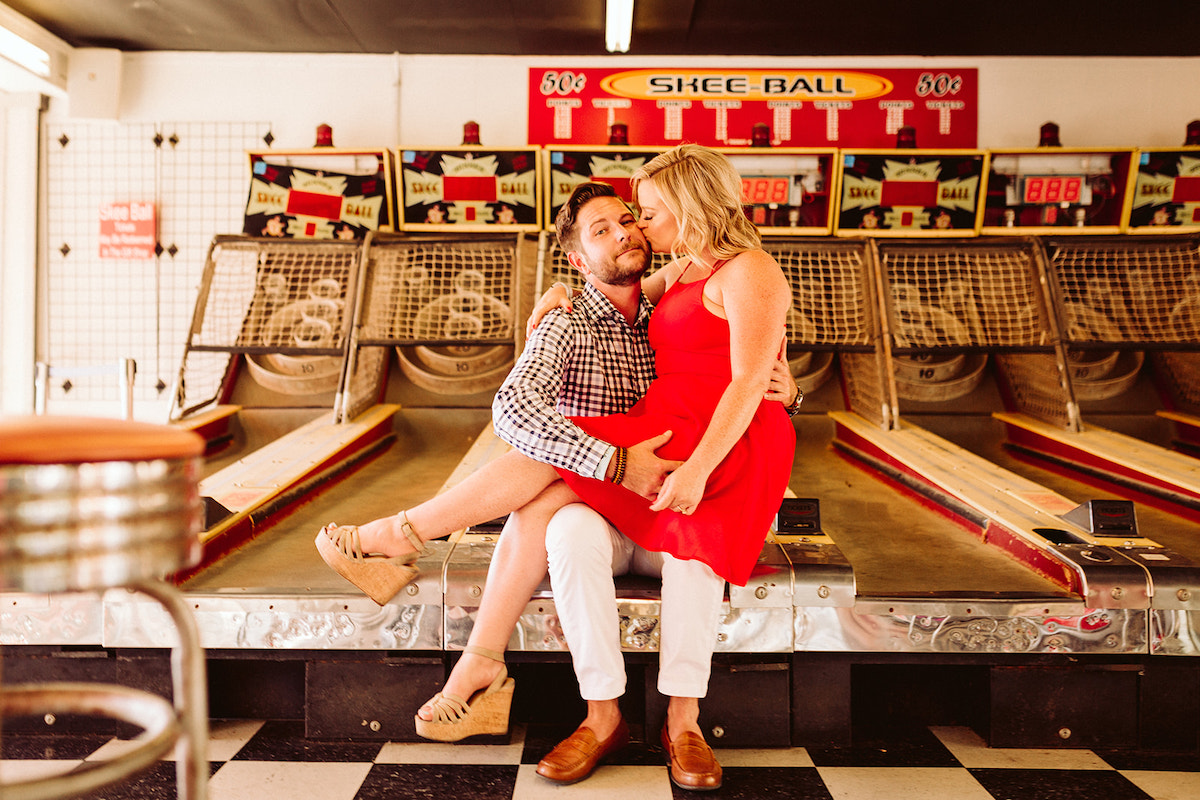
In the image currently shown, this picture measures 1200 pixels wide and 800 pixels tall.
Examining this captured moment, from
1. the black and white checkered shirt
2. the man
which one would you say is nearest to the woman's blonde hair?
the black and white checkered shirt

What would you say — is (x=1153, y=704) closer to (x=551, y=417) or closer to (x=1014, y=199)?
(x=551, y=417)

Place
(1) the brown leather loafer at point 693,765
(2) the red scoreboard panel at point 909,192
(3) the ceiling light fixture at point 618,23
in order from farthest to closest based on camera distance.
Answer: (2) the red scoreboard panel at point 909,192, (3) the ceiling light fixture at point 618,23, (1) the brown leather loafer at point 693,765

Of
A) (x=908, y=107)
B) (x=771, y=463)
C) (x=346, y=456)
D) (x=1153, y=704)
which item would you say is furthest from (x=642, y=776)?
(x=908, y=107)

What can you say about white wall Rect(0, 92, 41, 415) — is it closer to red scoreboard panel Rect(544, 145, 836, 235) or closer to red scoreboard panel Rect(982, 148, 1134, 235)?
red scoreboard panel Rect(544, 145, 836, 235)

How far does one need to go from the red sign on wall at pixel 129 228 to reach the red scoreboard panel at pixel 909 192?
386 centimetres

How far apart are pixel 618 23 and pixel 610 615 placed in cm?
311

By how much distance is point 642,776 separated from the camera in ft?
5.70

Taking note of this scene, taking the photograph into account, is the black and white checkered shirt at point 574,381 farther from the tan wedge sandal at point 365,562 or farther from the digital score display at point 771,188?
the digital score display at point 771,188

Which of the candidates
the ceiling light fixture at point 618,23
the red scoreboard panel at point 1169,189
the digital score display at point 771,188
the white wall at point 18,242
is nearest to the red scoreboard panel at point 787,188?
the digital score display at point 771,188

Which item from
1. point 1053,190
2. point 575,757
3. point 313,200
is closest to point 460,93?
point 313,200

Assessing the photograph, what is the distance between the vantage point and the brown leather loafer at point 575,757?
66.1 inches

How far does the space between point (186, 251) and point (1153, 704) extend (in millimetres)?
4899

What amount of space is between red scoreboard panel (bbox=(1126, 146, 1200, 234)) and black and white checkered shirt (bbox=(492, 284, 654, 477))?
11.0 feet

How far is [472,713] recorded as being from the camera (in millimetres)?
1707
